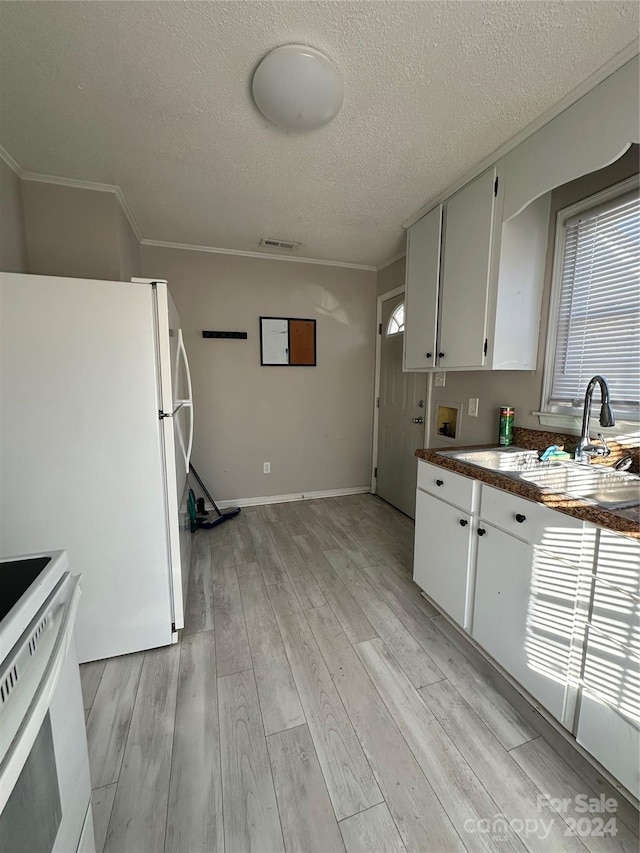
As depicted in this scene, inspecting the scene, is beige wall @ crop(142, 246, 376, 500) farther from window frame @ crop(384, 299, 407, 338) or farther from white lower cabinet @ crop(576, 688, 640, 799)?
white lower cabinet @ crop(576, 688, 640, 799)

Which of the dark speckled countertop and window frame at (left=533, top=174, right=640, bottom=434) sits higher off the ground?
window frame at (left=533, top=174, right=640, bottom=434)

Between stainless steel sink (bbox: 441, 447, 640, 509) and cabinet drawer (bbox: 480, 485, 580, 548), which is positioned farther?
stainless steel sink (bbox: 441, 447, 640, 509)

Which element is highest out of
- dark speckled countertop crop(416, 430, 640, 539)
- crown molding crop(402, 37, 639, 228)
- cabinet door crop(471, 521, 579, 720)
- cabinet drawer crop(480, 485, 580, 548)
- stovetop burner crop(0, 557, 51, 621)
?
crown molding crop(402, 37, 639, 228)

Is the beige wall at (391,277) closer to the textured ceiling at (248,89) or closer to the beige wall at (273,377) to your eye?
the beige wall at (273,377)

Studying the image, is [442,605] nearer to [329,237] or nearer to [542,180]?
[542,180]

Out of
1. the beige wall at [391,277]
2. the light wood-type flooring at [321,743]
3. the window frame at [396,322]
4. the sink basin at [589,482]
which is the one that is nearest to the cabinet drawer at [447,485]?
the sink basin at [589,482]

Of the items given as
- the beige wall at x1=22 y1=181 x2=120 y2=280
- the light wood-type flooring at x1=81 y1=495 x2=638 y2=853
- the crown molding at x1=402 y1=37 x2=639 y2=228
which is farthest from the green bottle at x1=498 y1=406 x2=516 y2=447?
the beige wall at x1=22 y1=181 x2=120 y2=280

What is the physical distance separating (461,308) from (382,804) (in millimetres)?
2206

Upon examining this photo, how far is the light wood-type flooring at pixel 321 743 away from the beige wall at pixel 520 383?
119 cm

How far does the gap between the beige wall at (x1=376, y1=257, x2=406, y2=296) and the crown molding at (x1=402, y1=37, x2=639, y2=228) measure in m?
0.99

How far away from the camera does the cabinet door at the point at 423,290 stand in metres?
2.24

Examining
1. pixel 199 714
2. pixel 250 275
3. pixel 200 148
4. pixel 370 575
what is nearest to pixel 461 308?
pixel 200 148

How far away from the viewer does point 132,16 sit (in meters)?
1.13

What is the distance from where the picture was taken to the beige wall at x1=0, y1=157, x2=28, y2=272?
5.88 ft
